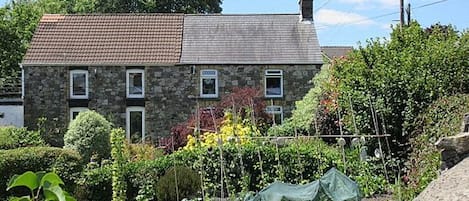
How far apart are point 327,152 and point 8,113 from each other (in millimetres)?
20638

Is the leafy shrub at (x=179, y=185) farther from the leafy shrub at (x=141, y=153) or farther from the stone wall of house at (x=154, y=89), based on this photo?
the stone wall of house at (x=154, y=89)

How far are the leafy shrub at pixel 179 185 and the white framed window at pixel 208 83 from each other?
16.4m

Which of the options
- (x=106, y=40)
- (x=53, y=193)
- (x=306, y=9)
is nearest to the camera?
(x=53, y=193)

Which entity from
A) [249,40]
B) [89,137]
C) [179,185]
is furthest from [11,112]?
[179,185]

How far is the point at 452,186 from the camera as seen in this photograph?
6191 mm

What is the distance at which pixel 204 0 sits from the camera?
45.1 meters

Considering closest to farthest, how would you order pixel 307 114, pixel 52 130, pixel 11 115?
pixel 307 114, pixel 52 130, pixel 11 115

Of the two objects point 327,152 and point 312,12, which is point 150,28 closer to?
point 312,12

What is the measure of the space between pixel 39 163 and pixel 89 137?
27.7ft

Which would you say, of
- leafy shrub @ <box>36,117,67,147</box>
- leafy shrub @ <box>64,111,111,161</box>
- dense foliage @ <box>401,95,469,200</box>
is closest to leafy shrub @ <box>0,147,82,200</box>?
dense foliage @ <box>401,95,469,200</box>

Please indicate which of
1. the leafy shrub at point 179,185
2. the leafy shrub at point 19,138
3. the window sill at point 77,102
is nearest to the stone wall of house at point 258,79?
the window sill at point 77,102

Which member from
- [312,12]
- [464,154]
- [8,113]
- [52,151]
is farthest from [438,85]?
[8,113]

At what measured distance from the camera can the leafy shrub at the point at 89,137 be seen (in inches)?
885

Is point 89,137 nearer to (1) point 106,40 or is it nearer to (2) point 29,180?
(1) point 106,40
